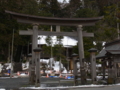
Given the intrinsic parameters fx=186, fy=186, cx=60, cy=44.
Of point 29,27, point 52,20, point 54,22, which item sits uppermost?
point 29,27

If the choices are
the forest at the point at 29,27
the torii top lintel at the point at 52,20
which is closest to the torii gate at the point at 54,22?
the torii top lintel at the point at 52,20

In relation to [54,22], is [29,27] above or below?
above

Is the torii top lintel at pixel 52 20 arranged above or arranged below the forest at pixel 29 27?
below

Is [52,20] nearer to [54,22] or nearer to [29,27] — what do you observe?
[54,22]

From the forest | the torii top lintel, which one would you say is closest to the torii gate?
the torii top lintel

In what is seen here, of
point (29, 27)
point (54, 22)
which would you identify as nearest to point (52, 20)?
point (54, 22)

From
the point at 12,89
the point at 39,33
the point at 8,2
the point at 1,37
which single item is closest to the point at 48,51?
the point at 1,37

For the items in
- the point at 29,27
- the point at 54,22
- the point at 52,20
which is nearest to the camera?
the point at 52,20

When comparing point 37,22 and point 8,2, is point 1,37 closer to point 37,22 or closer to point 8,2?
point 8,2

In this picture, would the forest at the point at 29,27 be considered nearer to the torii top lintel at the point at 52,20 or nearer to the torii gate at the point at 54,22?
the torii top lintel at the point at 52,20

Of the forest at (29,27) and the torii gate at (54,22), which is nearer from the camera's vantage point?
the torii gate at (54,22)

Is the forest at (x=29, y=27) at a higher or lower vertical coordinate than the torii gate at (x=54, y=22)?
higher

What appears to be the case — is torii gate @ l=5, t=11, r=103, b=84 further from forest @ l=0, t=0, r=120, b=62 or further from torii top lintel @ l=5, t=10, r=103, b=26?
forest @ l=0, t=0, r=120, b=62

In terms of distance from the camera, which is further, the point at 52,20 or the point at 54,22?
the point at 54,22
